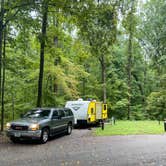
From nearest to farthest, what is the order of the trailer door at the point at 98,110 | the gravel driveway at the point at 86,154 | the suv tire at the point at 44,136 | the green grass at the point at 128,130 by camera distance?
the gravel driveway at the point at 86,154 → the suv tire at the point at 44,136 → the green grass at the point at 128,130 → the trailer door at the point at 98,110

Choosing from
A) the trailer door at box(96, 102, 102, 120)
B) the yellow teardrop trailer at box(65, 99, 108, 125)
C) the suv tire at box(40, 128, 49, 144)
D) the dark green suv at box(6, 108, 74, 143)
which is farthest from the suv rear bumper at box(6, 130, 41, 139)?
the trailer door at box(96, 102, 102, 120)

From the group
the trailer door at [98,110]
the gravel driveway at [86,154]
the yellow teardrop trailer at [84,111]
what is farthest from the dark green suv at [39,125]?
the trailer door at [98,110]

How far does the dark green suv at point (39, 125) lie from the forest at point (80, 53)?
12.3 feet

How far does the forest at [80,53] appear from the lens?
515 inches

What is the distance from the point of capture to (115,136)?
14.8 metres

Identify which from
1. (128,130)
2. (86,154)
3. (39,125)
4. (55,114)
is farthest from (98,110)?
(86,154)

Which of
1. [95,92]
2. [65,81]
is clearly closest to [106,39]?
[65,81]

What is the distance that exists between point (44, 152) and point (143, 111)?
27.8 m

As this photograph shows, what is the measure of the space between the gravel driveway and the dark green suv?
0.44 m

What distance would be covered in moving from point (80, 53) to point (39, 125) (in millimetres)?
6325

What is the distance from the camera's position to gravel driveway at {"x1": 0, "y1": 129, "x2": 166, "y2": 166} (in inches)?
333

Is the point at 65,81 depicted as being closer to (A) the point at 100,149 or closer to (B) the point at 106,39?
(B) the point at 106,39

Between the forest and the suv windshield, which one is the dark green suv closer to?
the suv windshield

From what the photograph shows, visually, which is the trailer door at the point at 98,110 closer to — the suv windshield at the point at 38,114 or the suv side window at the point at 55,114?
the suv side window at the point at 55,114
